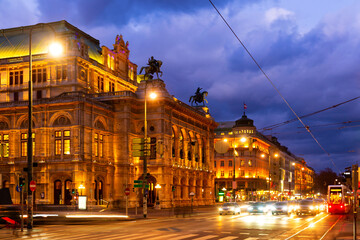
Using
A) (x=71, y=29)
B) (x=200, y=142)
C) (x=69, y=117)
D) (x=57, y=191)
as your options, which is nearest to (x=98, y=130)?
(x=69, y=117)

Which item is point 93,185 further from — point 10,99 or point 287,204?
point 287,204

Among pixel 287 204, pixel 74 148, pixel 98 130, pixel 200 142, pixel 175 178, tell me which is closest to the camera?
pixel 287 204

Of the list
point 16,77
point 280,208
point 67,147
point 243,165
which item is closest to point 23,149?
point 67,147

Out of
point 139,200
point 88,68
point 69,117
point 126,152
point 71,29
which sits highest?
point 71,29

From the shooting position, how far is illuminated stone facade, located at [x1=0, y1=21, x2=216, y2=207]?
215 ft

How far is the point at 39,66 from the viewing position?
73.9 metres

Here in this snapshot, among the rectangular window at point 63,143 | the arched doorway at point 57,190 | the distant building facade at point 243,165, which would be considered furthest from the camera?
the distant building facade at point 243,165

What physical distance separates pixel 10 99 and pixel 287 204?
45.7 meters

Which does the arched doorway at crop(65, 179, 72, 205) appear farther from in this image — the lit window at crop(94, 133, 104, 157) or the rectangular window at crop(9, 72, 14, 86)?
the rectangular window at crop(9, 72, 14, 86)

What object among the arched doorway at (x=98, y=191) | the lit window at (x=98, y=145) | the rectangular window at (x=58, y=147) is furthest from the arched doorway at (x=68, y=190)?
the lit window at (x=98, y=145)

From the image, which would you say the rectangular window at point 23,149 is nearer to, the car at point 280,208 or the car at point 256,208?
the car at point 256,208

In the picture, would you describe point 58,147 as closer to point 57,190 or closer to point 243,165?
point 57,190

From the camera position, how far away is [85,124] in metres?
65.8

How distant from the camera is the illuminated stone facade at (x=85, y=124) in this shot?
6562 cm
